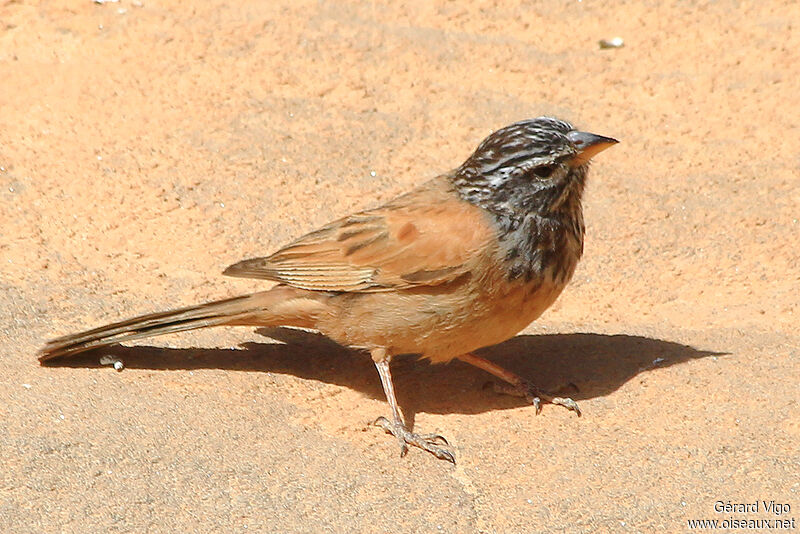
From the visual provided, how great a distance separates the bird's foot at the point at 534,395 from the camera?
5.89 meters

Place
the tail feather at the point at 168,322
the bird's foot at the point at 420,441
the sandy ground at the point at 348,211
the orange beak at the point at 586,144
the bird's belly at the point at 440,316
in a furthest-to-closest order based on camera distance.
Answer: the tail feather at the point at 168,322, the orange beak at the point at 586,144, the bird's belly at the point at 440,316, the bird's foot at the point at 420,441, the sandy ground at the point at 348,211

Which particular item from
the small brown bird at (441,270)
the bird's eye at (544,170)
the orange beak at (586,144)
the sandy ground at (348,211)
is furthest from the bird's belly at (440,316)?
the orange beak at (586,144)

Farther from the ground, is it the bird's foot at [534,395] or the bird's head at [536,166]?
the bird's head at [536,166]

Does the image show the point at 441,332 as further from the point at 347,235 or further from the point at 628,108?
the point at 628,108

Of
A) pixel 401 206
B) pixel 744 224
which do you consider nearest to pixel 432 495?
pixel 401 206

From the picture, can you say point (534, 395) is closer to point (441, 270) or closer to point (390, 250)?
point (441, 270)

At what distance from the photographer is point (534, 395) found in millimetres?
6016

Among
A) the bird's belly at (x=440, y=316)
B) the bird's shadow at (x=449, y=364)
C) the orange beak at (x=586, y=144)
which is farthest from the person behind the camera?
the bird's shadow at (x=449, y=364)

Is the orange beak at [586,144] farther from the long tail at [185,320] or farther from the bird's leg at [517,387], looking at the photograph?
the long tail at [185,320]

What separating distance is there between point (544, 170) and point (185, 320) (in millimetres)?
2113

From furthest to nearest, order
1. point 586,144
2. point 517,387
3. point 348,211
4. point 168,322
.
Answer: point 348,211
point 517,387
point 168,322
point 586,144

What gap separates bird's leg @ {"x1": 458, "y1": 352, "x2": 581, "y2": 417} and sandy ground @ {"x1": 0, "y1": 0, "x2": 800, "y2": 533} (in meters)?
0.07

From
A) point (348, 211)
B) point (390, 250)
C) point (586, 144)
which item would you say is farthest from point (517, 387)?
point (348, 211)

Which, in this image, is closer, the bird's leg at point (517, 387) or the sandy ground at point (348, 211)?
the sandy ground at point (348, 211)
